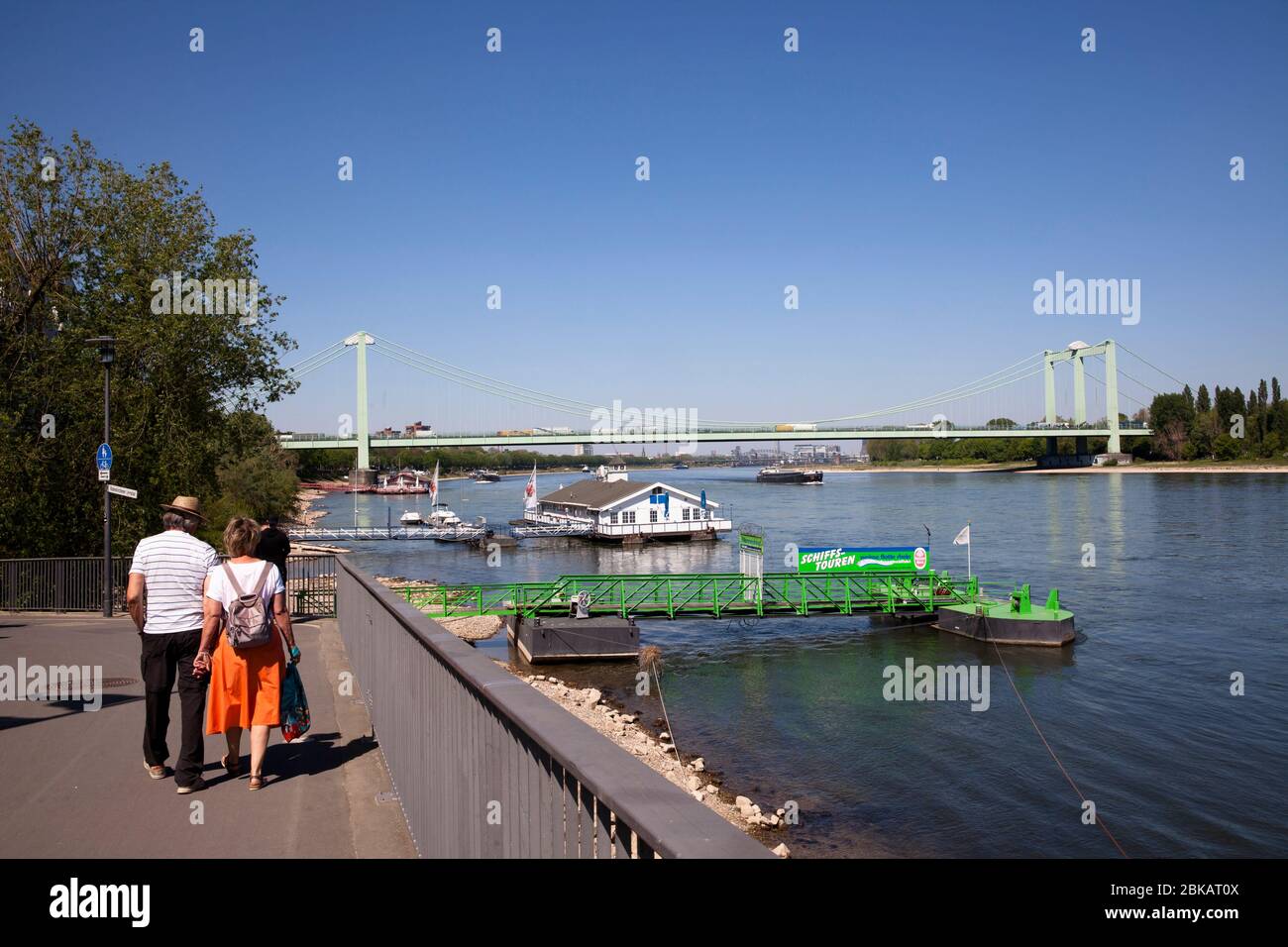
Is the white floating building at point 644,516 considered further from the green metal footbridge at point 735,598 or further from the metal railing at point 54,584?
the metal railing at point 54,584

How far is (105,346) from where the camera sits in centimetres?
1594

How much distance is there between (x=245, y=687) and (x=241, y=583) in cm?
65

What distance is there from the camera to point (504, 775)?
2877 millimetres

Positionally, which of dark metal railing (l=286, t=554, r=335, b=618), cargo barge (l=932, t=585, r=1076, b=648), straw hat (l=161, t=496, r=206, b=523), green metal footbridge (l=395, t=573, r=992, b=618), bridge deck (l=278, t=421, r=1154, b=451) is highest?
bridge deck (l=278, t=421, r=1154, b=451)

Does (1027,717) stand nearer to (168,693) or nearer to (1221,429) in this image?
(168,693)

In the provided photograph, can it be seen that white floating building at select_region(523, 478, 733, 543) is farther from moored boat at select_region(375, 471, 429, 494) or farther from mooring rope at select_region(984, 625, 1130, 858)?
moored boat at select_region(375, 471, 429, 494)

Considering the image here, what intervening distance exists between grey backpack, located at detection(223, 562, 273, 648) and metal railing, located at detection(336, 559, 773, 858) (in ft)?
2.19

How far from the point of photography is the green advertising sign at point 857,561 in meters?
30.8

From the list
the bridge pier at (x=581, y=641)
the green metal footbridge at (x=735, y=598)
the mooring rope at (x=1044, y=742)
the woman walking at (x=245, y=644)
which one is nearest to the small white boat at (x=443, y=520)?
the green metal footbridge at (x=735, y=598)

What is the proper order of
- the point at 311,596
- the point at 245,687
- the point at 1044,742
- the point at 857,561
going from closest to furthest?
1. the point at 245,687
2. the point at 1044,742
3. the point at 311,596
4. the point at 857,561

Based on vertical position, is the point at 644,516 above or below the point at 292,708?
below

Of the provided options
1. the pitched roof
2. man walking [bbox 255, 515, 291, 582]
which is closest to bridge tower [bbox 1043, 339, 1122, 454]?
the pitched roof

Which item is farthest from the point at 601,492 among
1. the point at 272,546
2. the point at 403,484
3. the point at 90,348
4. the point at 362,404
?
the point at 403,484

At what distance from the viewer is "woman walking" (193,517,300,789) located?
212 inches
